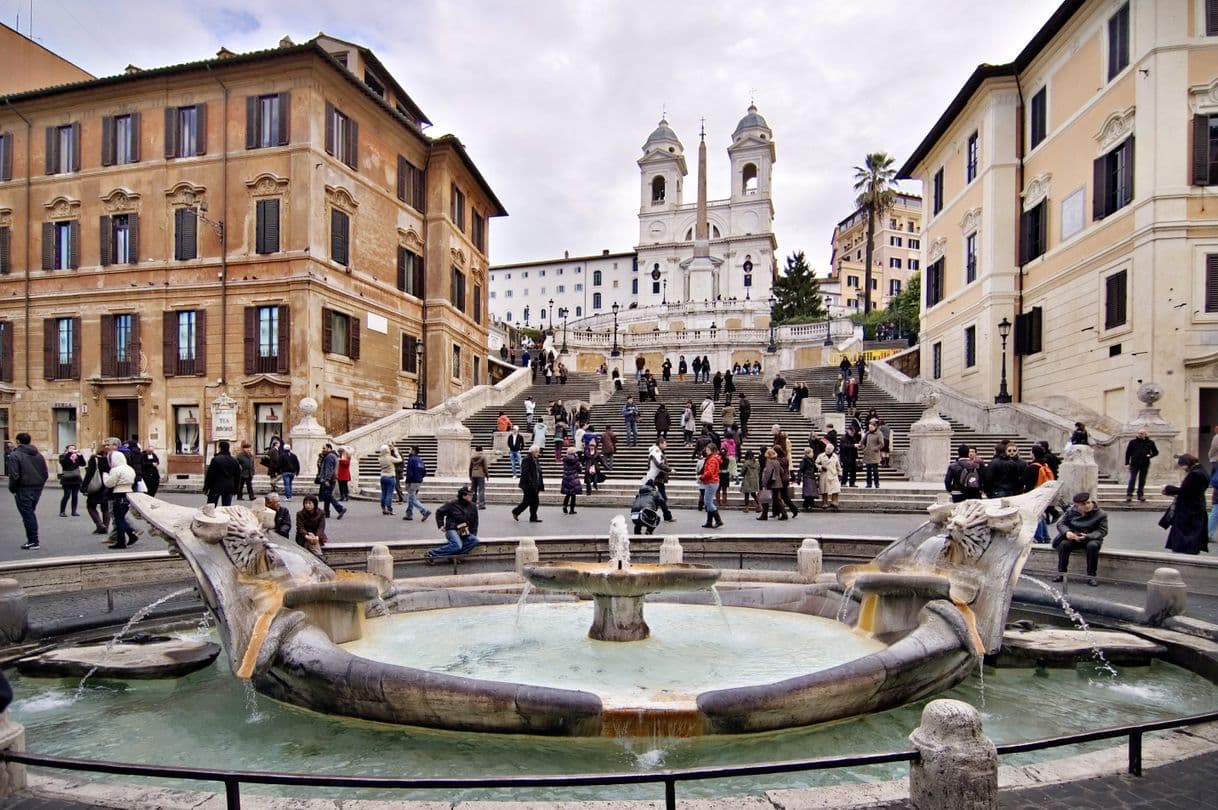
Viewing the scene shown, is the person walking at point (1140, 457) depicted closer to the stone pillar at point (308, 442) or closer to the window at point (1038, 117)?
the window at point (1038, 117)

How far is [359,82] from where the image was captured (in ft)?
93.6

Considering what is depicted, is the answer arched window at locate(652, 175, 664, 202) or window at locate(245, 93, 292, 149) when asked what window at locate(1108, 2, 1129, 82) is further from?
arched window at locate(652, 175, 664, 202)

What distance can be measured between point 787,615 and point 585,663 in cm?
265

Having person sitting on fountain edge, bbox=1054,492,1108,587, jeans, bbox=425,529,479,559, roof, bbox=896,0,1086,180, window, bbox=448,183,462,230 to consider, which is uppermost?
roof, bbox=896,0,1086,180

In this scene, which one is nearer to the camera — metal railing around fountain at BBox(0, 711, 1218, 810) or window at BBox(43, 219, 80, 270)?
metal railing around fountain at BBox(0, 711, 1218, 810)

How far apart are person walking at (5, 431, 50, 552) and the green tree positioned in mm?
60310

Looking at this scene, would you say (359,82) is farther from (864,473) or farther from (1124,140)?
(1124,140)

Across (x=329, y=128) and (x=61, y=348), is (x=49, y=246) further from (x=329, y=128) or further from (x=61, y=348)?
(x=329, y=128)

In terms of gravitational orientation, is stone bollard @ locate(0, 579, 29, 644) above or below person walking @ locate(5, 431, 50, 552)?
below

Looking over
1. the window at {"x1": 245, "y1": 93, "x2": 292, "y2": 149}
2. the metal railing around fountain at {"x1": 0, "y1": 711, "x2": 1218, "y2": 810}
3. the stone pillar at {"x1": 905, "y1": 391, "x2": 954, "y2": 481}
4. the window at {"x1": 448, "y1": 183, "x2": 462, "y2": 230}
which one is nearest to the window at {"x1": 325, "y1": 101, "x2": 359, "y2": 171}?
the window at {"x1": 245, "y1": 93, "x2": 292, "y2": 149}

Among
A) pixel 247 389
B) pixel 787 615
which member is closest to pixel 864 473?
pixel 787 615

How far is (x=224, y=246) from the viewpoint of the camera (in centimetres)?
2727

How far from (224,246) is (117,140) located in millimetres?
6577

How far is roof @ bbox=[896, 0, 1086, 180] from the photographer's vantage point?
23266 mm
